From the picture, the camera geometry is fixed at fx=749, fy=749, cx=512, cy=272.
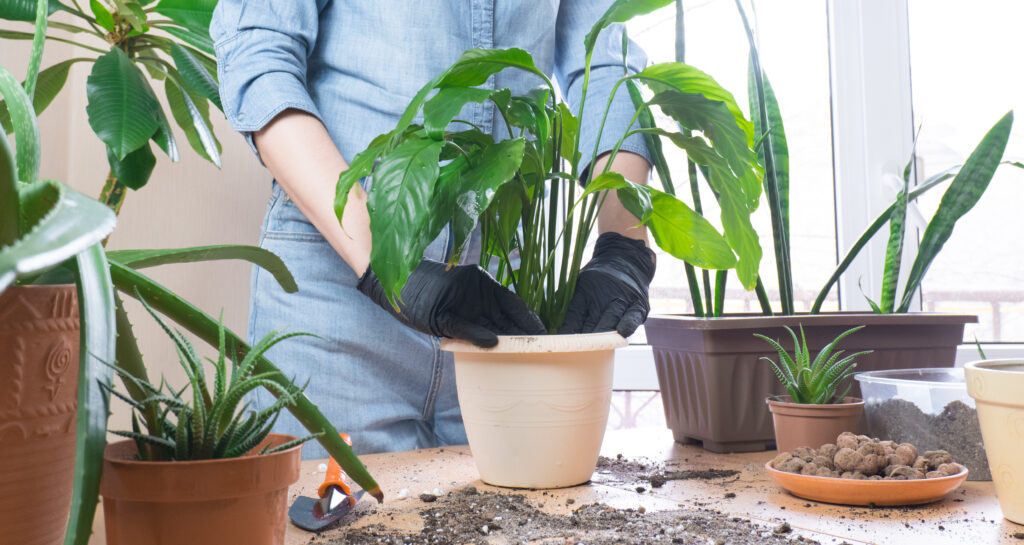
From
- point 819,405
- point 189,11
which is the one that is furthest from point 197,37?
point 819,405

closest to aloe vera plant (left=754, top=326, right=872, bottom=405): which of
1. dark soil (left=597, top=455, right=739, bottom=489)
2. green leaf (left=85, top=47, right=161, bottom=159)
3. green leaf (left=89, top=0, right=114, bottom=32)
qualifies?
dark soil (left=597, top=455, right=739, bottom=489)

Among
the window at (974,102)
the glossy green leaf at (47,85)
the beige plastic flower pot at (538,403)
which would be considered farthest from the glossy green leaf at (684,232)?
the window at (974,102)

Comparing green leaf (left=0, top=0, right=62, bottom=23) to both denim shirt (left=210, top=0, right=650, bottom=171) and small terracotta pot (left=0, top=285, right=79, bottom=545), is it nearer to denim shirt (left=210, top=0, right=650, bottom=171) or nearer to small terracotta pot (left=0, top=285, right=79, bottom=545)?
denim shirt (left=210, top=0, right=650, bottom=171)

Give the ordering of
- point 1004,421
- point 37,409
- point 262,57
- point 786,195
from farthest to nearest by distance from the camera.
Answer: point 786,195 → point 262,57 → point 1004,421 → point 37,409

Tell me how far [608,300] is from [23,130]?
0.59 meters

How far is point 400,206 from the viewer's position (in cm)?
63

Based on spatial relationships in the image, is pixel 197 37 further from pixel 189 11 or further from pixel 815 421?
pixel 815 421

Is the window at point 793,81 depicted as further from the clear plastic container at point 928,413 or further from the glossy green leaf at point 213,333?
the glossy green leaf at point 213,333

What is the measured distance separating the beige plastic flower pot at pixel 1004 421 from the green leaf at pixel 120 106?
1090 millimetres

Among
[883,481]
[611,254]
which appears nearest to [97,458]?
[883,481]

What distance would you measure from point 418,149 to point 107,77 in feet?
2.59

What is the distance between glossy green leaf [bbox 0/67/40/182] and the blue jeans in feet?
2.37

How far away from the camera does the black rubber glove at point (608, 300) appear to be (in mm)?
825

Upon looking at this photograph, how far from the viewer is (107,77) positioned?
117 cm
